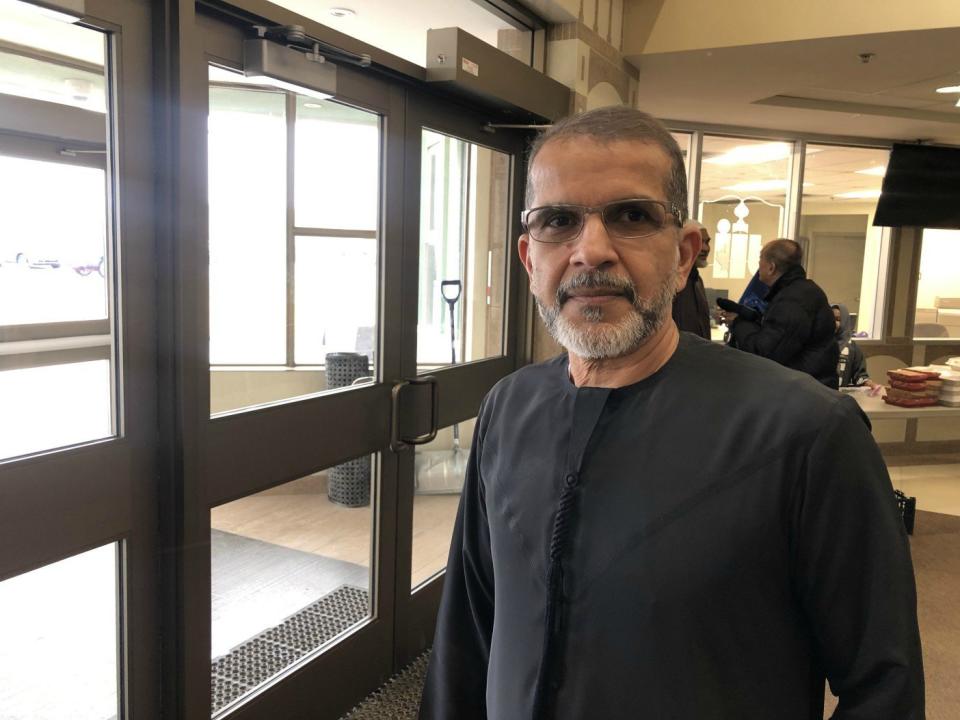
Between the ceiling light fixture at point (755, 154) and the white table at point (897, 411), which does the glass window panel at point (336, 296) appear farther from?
the ceiling light fixture at point (755, 154)

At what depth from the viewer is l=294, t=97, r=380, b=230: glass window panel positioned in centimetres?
218

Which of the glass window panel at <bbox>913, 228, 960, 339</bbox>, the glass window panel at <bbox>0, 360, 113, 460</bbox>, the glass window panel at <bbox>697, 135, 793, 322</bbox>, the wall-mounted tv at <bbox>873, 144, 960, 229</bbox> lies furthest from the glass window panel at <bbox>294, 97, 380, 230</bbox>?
the glass window panel at <bbox>913, 228, 960, 339</bbox>

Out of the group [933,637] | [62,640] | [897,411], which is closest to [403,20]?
[62,640]

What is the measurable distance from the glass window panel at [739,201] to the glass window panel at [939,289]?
5.06 ft

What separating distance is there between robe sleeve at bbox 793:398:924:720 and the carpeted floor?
1.82 metres

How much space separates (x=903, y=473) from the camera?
5.75 meters

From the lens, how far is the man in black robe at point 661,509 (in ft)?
2.73

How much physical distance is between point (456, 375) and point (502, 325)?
49 cm

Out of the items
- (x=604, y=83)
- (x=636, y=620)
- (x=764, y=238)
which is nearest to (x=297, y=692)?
(x=636, y=620)

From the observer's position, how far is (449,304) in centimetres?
289

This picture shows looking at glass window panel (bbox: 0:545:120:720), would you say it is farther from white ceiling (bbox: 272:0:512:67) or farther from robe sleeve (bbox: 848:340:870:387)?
robe sleeve (bbox: 848:340:870:387)

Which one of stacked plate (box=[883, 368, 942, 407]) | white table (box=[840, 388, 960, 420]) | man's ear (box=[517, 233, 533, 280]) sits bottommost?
A: white table (box=[840, 388, 960, 420])

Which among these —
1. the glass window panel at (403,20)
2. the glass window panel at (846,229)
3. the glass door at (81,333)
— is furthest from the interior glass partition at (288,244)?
the glass window panel at (846,229)

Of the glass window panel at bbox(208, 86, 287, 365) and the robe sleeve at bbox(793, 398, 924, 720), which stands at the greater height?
the glass window panel at bbox(208, 86, 287, 365)
